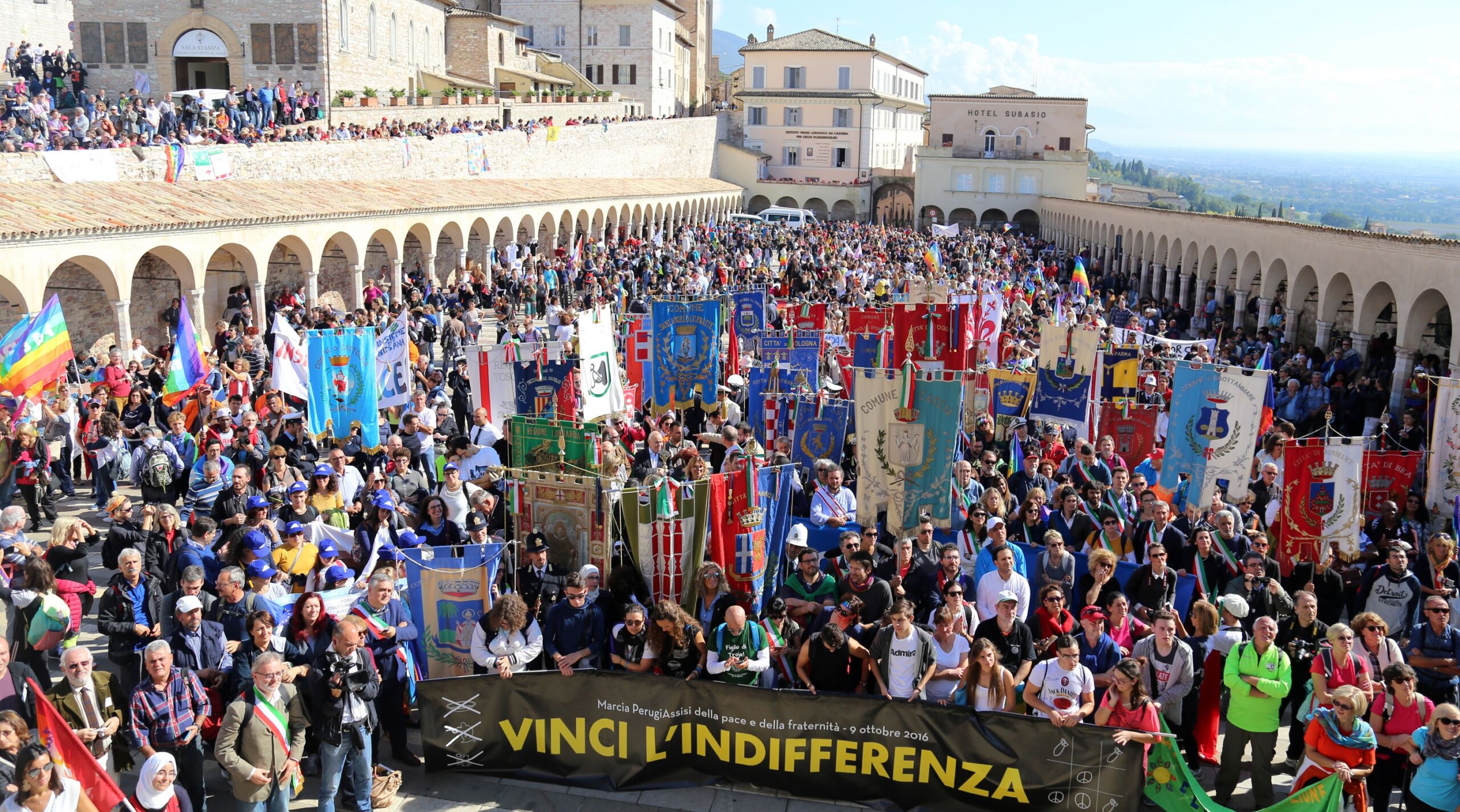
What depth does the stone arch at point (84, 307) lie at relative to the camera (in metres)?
19.9

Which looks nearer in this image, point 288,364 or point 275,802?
point 275,802

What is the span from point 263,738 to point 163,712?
52 cm

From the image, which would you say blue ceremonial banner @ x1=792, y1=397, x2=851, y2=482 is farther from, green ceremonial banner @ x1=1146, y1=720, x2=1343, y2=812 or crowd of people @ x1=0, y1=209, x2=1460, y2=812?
green ceremonial banner @ x1=1146, y1=720, x2=1343, y2=812

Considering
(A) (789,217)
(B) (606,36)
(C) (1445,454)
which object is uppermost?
(B) (606,36)

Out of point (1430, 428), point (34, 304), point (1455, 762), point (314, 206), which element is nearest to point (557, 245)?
point (314, 206)

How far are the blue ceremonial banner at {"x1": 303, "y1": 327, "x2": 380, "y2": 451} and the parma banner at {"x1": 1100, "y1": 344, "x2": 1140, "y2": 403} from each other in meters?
8.27

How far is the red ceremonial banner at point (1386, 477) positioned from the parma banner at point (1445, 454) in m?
0.34

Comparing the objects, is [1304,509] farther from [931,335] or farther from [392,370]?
[392,370]

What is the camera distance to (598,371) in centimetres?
1251

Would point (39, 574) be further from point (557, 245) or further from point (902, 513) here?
point (557, 245)

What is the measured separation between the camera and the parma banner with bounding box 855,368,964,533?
9516mm

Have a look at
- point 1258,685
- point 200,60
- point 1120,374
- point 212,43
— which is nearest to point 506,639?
point 1258,685

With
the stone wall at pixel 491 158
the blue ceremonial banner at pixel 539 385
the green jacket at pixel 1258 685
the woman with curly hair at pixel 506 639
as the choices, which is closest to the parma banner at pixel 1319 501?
the green jacket at pixel 1258 685

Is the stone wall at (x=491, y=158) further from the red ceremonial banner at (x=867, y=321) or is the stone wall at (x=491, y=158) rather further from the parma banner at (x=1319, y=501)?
the parma banner at (x=1319, y=501)
